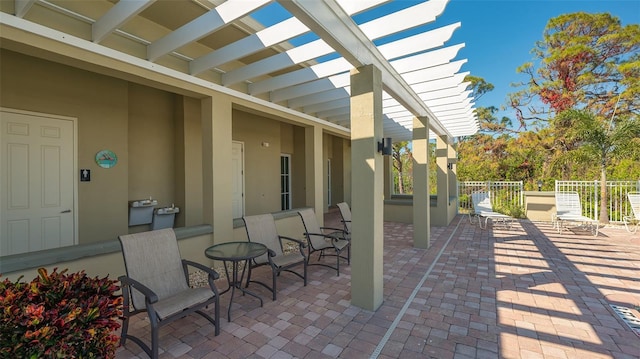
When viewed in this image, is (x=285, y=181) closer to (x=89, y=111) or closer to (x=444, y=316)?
(x=89, y=111)

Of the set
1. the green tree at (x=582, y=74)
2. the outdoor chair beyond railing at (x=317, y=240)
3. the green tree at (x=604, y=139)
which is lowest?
the outdoor chair beyond railing at (x=317, y=240)

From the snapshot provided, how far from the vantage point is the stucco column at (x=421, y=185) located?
230 inches

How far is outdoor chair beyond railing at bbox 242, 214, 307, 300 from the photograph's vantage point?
361 centimetres

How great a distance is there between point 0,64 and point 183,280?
3.87m

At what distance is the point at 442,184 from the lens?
8039 mm

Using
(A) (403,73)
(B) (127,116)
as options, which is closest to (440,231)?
(A) (403,73)

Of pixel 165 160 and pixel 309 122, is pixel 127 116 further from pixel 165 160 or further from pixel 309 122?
pixel 309 122

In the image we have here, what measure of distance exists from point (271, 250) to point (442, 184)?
6.20 m

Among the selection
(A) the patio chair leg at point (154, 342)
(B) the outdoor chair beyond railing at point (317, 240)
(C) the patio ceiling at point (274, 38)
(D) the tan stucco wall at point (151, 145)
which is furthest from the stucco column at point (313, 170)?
(A) the patio chair leg at point (154, 342)

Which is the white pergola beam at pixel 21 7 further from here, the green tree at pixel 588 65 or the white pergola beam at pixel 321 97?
the green tree at pixel 588 65

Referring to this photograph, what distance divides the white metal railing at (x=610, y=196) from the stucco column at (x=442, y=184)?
14.7 feet

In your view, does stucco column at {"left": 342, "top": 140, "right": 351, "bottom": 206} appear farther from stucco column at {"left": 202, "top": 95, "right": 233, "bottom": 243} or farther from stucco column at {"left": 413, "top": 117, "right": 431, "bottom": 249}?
stucco column at {"left": 202, "top": 95, "right": 233, "bottom": 243}

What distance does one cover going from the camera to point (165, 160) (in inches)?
226

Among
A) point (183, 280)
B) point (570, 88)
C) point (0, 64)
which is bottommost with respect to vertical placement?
point (183, 280)
